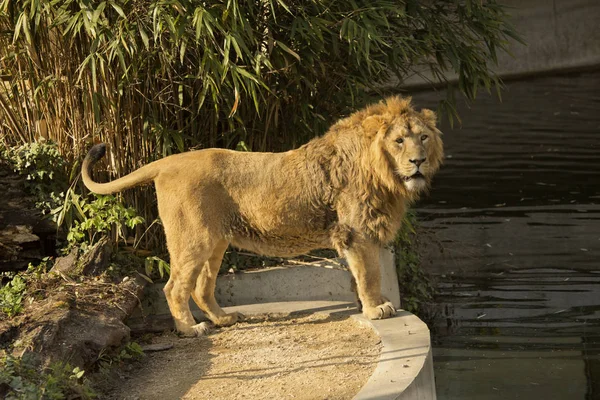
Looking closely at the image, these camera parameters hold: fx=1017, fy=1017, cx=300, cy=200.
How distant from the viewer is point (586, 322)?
323 inches

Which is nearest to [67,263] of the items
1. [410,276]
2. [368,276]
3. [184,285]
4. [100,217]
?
[100,217]

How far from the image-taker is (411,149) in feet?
20.1

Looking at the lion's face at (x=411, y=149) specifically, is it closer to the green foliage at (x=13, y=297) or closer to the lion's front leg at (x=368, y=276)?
the lion's front leg at (x=368, y=276)

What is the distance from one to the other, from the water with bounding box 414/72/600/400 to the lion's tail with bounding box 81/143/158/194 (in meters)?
2.53

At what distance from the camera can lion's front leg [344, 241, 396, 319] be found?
250 inches

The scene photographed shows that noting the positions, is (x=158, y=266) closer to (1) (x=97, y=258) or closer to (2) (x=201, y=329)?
(1) (x=97, y=258)

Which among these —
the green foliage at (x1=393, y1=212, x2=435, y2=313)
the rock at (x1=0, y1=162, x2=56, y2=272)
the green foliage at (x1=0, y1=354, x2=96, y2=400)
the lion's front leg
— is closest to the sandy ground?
the lion's front leg

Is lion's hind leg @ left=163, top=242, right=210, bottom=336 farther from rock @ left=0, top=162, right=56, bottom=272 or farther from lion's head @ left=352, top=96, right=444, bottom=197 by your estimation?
rock @ left=0, top=162, right=56, bottom=272

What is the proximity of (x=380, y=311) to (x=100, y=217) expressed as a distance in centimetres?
219

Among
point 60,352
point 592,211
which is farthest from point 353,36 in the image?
point 592,211

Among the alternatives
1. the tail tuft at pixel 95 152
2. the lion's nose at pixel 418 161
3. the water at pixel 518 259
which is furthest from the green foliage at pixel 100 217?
the water at pixel 518 259

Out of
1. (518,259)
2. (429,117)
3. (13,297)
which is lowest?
(518,259)

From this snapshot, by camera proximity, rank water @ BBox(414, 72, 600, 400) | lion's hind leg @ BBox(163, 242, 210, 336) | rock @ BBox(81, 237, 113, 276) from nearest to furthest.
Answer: lion's hind leg @ BBox(163, 242, 210, 336), rock @ BBox(81, 237, 113, 276), water @ BBox(414, 72, 600, 400)

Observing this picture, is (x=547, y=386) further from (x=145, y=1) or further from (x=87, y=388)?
(x=145, y=1)
